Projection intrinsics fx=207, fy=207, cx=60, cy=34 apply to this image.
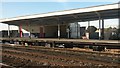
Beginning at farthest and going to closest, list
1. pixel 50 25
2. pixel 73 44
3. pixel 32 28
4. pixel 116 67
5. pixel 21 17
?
1. pixel 32 28
2. pixel 50 25
3. pixel 21 17
4. pixel 73 44
5. pixel 116 67

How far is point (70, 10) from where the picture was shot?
3005 centimetres

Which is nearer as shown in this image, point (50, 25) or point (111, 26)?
point (50, 25)


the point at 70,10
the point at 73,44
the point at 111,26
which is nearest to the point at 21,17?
the point at 70,10

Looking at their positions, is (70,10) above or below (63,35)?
above

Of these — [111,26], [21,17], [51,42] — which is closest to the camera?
[51,42]

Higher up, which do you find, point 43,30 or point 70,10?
point 70,10

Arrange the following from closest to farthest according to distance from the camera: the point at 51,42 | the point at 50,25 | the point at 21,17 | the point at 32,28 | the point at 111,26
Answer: the point at 51,42
the point at 21,17
the point at 50,25
the point at 32,28
the point at 111,26

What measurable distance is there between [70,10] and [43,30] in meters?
18.7

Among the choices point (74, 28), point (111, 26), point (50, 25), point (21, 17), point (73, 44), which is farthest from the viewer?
point (111, 26)

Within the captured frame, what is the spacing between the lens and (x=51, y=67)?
11.5 m

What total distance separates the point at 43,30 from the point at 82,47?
22.5 metres

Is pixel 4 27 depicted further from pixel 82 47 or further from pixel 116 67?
pixel 116 67

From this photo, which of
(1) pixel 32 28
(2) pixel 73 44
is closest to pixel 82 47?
(2) pixel 73 44

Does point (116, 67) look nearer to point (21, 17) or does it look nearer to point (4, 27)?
point (21, 17)
